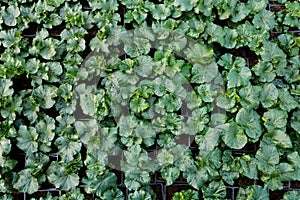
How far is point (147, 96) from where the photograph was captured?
68.0 inches

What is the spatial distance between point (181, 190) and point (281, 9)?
40.0 inches

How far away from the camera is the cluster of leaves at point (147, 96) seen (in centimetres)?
168

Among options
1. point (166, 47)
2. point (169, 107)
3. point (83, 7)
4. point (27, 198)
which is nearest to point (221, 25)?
point (166, 47)

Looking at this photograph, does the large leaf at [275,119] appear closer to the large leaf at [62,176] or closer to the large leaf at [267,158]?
the large leaf at [267,158]

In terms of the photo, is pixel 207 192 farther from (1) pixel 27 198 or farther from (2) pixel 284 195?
(1) pixel 27 198

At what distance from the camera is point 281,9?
2035mm

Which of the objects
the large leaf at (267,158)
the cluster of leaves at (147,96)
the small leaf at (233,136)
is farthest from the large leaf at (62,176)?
the large leaf at (267,158)

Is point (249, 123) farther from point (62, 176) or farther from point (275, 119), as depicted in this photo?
point (62, 176)

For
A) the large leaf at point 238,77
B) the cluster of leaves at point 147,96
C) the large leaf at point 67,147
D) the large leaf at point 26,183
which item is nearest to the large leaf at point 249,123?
the cluster of leaves at point 147,96

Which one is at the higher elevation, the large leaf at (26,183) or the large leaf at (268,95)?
the large leaf at (268,95)

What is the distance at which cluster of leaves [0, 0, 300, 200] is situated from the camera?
5.51 feet

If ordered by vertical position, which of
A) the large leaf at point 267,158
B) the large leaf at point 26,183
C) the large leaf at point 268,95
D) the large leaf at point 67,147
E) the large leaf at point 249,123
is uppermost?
the large leaf at point 268,95

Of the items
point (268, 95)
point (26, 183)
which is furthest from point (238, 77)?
point (26, 183)

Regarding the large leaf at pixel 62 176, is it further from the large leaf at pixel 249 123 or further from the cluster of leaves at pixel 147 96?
the large leaf at pixel 249 123
